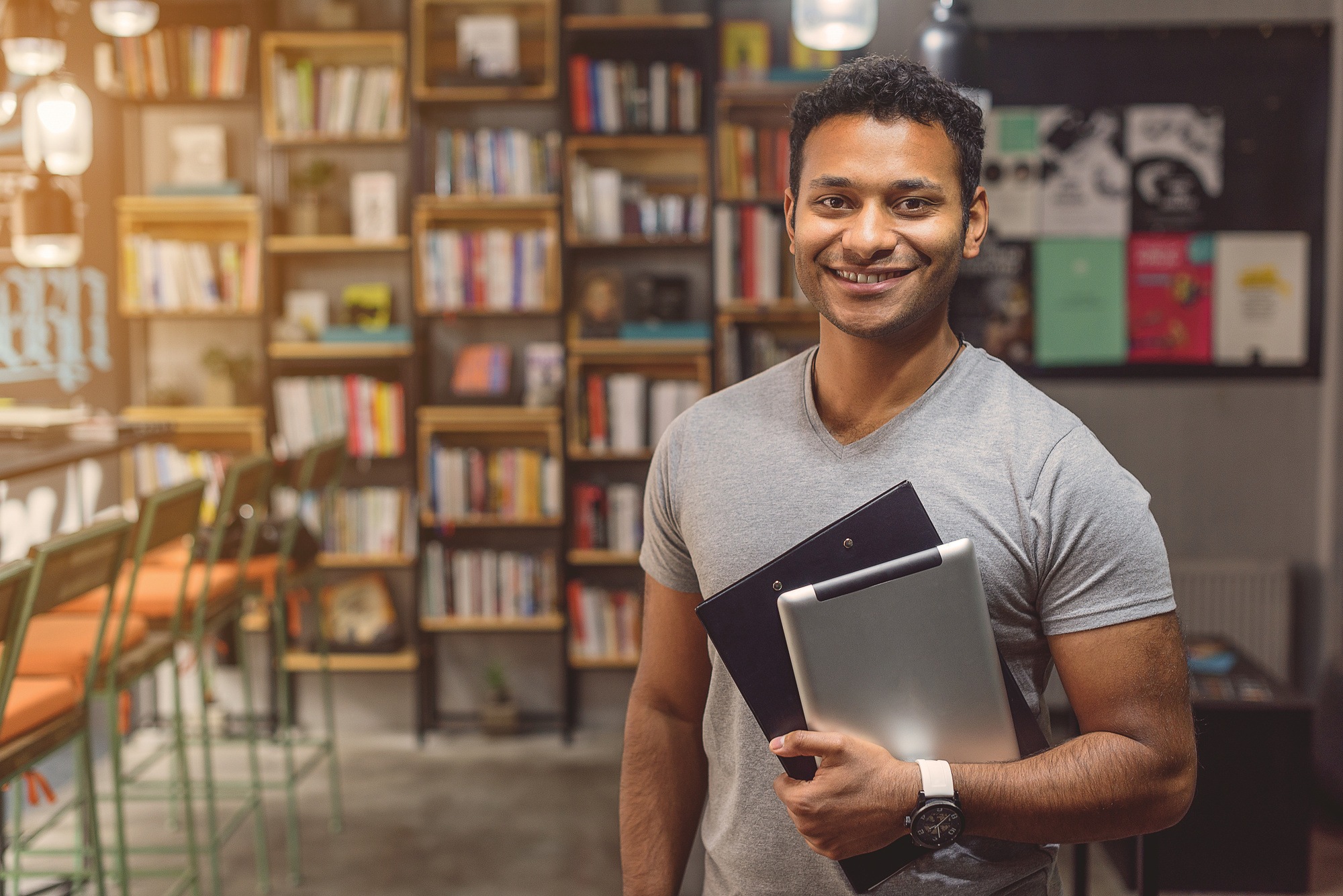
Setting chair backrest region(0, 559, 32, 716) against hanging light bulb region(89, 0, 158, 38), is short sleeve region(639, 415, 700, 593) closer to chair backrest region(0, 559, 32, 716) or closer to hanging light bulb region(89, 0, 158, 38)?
chair backrest region(0, 559, 32, 716)

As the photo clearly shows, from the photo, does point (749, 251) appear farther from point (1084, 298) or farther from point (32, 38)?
point (32, 38)

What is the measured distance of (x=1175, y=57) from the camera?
161 inches

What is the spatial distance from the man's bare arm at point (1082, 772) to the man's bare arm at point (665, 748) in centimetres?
28

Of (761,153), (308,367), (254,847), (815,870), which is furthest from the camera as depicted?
(308,367)

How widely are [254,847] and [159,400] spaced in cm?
186

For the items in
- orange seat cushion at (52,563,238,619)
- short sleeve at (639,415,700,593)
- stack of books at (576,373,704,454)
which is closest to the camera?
short sleeve at (639,415,700,593)

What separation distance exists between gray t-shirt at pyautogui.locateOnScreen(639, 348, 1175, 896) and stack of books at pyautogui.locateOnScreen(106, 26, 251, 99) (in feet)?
12.0

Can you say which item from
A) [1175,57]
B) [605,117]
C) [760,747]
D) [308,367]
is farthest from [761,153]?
[760,747]

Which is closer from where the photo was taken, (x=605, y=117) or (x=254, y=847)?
(x=254, y=847)

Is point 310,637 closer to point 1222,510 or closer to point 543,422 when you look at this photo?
point 543,422

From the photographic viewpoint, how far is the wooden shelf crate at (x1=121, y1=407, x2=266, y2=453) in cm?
417

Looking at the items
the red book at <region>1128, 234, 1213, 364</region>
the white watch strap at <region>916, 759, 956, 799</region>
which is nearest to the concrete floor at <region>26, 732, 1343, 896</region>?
the red book at <region>1128, 234, 1213, 364</region>

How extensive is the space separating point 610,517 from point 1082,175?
7.47 ft

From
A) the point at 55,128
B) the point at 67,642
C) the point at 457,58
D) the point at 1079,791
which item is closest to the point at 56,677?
the point at 67,642
